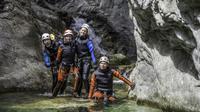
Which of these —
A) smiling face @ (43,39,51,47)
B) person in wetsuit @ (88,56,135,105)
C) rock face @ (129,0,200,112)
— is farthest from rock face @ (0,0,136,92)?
rock face @ (129,0,200,112)

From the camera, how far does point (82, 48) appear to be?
14.6m

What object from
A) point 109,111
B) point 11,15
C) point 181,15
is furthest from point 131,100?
point 11,15

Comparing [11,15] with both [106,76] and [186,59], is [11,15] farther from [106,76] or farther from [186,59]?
[186,59]

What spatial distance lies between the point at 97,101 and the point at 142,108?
180 centimetres

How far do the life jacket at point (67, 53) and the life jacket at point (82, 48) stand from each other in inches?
8.7

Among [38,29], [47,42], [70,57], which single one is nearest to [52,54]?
[47,42]

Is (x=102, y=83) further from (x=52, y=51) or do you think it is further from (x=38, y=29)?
(x=38, y=29)

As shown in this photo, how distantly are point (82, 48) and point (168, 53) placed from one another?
406 centimetres

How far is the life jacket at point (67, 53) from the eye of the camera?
14664 mm

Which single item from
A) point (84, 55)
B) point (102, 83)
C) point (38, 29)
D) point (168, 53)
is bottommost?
point (102, 83)

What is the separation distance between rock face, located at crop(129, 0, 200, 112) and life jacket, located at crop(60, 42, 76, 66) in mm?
2567

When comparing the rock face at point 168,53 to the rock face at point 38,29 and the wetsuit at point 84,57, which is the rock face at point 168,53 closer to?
the wetsuit at point 84,57

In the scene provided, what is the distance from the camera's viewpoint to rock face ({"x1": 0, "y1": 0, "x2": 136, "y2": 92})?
1692cm

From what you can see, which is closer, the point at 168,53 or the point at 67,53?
the point at 168,53
